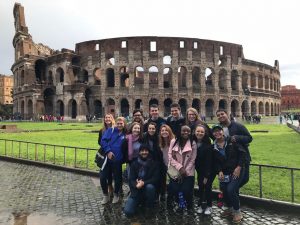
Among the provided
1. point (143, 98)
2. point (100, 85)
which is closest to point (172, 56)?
point (143, 98)

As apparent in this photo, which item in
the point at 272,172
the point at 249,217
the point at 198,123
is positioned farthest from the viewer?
the point at 272,172

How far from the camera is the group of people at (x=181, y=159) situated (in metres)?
5.19

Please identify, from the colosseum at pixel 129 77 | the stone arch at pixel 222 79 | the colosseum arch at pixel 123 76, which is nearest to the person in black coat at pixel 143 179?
the colosseum at pixel 129 77

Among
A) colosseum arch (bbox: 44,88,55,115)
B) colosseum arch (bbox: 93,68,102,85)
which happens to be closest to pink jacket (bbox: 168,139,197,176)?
colosseum arch (bbox: 93,68,102,85)

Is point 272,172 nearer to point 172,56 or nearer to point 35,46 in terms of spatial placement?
point 172,56

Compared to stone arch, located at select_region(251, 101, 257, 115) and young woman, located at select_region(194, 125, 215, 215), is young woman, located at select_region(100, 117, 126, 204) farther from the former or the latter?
stone arch, located at select_region(251, 101, 257, 115)

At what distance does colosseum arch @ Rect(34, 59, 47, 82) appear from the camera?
164 feet

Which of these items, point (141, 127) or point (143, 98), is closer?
point (141, 127)

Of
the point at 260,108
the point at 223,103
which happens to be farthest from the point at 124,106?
the point at 260,108

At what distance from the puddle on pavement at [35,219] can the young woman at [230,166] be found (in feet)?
8.17

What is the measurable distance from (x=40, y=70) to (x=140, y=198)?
49775mm

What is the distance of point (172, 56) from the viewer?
4588cm

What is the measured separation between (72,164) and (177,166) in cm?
546

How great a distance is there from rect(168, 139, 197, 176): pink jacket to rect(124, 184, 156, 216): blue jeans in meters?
0.61
